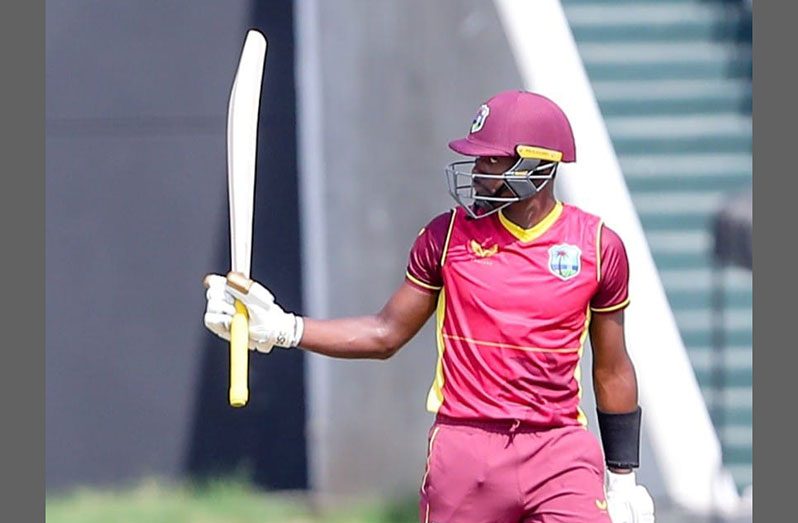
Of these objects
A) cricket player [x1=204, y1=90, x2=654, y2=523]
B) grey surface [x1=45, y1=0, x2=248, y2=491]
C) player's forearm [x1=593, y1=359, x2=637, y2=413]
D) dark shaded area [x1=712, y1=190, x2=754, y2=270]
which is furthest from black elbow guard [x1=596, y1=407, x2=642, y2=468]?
grey surface [x1=45, y1=0, x2=248, y2=491]

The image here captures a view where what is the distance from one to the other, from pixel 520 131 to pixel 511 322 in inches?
20.3

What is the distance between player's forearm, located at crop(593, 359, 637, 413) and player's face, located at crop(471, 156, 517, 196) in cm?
62

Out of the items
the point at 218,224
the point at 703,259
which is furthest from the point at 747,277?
the point at 218,224

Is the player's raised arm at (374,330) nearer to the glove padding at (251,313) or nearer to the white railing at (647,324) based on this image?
the glove padding at (251,313)

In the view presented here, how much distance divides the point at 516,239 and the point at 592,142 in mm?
1992

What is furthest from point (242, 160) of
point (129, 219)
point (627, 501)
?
point (129, 219)

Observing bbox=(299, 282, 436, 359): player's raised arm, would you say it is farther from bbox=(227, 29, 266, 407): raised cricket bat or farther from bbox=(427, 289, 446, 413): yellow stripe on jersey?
bbox=(227, 29, 266, 407): raised cricket bat

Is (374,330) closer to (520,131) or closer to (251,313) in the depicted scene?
(251,313)

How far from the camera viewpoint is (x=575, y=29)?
7.43m

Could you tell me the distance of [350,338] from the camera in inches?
193

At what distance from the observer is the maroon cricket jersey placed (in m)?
4.69

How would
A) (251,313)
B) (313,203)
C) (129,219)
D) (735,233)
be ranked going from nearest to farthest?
(251,313) → (735,233) → (313,203) → (129,219)

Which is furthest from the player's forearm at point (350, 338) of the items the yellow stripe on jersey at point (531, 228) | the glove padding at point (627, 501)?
the glove padding at point (627, 501)

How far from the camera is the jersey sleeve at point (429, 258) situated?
482 centimetres
